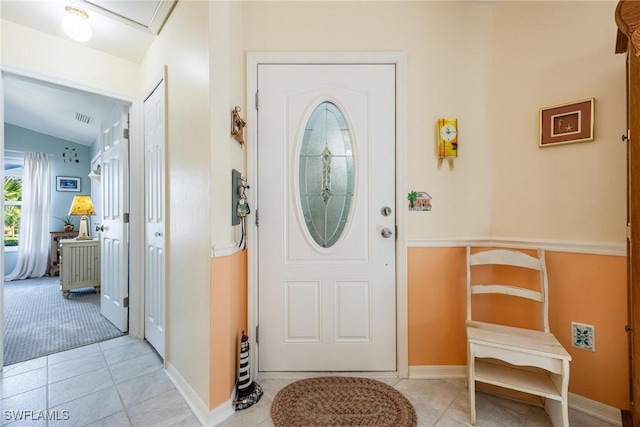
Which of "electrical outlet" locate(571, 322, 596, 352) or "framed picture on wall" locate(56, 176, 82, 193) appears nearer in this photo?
"electrical outlet" locate(571, 322, 596, 352)

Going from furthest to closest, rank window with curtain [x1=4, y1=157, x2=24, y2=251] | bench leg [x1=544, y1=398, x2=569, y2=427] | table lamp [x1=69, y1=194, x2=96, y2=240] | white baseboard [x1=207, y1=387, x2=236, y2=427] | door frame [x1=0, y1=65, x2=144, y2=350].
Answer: window with curtain [x1=4, y1=157, x2=24, y2=251], table lamp [x1=69, y1=194, x2=96, y2=240], door frame [x1=0, y1=65, x2=144, y2=350], white baseboard [x1=207, y1=387, x2=236, y2=427], bench leg [x1=544, y1=398, x2=569, y2=427]

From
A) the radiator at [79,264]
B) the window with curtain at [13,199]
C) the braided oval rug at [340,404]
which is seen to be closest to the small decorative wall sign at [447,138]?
the braided oval rug at [340,404]

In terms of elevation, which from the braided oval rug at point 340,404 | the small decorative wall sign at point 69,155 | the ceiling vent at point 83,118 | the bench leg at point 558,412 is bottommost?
the braided oval rug at point 340,404

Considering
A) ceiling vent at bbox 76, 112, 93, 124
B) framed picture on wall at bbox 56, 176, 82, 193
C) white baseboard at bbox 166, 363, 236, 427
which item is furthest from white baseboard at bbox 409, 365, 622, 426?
framed picture on wall at bbox 56, 176, 82, 193

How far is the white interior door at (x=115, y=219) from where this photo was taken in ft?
7.79

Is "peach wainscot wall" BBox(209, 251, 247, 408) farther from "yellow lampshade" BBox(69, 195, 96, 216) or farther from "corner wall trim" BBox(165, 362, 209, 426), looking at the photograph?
"yellow lampshade" BBox(69, 195, 96, 216)

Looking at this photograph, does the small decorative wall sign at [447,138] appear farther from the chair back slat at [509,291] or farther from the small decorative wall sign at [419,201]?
the chair back slat at [509,291]

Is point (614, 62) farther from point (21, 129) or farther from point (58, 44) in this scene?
point (21, 129)

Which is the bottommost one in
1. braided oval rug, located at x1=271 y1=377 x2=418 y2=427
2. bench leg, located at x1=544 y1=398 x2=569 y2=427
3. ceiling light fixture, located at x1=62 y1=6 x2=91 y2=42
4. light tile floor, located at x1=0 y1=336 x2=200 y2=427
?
light tile floor, located at x1=0 y1=336 x2=200 y2=427

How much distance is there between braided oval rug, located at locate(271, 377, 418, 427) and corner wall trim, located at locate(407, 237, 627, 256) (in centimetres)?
94

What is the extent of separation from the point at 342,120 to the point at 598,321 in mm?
1922

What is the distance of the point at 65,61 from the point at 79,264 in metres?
2.68

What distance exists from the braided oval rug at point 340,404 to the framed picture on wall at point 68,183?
5751mm

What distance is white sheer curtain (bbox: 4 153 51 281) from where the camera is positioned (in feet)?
14.6
